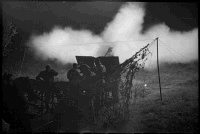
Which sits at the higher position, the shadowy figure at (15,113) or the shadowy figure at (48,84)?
the shadowy figure at (48,84)

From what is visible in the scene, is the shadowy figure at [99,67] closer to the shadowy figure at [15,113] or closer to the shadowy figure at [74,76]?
the shadowy figure at [74,76]

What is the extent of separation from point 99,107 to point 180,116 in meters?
5.20

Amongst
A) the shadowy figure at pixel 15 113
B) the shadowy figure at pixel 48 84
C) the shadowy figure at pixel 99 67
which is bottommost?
the shadowy figure at pixel 15 113

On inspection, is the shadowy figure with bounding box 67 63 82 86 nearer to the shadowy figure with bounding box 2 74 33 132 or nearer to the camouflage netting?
the camouflage netting

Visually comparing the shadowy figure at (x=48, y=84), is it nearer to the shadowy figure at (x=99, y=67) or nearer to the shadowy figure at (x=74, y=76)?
the shadowy figure at (x=74, y=76)

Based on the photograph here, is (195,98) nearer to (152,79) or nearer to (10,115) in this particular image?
(152,79)

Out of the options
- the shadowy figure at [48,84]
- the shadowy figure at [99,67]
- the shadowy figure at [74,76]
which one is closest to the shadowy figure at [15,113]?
the shadowy figure at [48,84]

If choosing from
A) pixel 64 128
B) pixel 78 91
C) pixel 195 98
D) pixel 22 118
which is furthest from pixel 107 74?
pixel 195 98

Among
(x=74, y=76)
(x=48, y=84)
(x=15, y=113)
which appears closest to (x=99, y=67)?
(x=74, y=76)

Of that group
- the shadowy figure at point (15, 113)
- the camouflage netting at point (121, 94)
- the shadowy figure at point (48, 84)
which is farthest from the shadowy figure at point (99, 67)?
the shadowy figure at point (15, 113)

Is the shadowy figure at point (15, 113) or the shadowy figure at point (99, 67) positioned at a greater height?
the shadowy figure at point (99, 67)

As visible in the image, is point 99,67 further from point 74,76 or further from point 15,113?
point 15,113

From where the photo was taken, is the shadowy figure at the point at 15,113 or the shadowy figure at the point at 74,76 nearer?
the shadowy figure at the point at 15,113

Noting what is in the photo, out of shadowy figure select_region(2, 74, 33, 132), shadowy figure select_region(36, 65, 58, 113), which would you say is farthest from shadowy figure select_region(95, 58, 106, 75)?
shadowy figure select_region(2, 74, 33, 132)
